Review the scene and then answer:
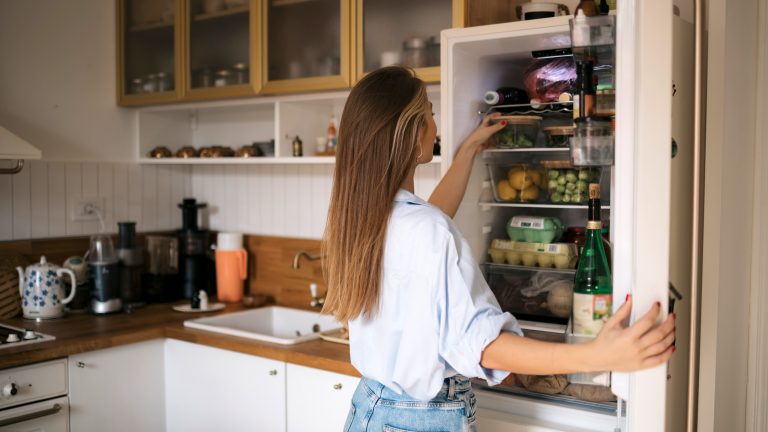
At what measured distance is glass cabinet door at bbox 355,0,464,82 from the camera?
226 cm

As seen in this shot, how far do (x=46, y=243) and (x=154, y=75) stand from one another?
817 mm

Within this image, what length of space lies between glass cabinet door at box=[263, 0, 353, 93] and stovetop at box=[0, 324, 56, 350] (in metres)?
1.14

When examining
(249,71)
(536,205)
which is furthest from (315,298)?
(536,205)

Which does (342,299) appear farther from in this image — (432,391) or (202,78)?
(202,78)

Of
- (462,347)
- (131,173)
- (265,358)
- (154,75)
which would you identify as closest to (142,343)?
(265,358)

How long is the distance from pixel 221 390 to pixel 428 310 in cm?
135

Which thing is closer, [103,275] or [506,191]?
[506,191]

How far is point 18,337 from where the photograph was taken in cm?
237

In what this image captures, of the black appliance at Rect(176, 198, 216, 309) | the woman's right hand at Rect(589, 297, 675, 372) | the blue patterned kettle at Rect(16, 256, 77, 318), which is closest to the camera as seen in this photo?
the woman's right hand at Rect(589, 297, 675, 372)

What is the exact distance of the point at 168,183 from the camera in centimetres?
339

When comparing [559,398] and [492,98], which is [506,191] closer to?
[492,98]

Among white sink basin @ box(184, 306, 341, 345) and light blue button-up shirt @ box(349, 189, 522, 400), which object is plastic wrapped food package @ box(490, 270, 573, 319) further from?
white sink basin @ box(184, 306, 341, 345)

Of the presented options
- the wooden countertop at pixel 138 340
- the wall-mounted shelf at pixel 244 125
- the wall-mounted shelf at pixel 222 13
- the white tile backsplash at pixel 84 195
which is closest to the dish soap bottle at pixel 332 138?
the wall-mounted shelf at pixel 244 125

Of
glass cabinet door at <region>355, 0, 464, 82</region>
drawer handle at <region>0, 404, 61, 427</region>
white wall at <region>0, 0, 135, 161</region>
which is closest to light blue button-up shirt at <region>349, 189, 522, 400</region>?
glass cabinet door at <region>355, 0, 464, 82</region>
